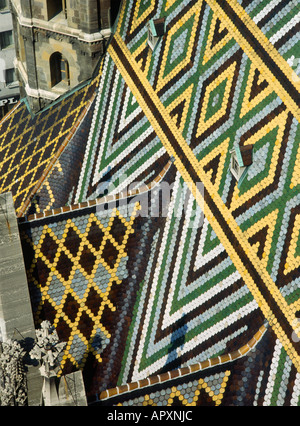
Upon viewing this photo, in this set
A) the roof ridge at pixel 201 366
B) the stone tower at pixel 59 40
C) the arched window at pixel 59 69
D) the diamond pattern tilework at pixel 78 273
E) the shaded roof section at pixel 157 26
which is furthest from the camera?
the arched window at pixel 59 69

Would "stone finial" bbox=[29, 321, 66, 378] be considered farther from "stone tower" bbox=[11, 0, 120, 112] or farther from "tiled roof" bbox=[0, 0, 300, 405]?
"stone tower" bbox=[11, 0, 120, 112]

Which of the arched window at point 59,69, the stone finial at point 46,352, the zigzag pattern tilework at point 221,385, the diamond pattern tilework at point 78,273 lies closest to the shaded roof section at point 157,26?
the arched window at point 59,69

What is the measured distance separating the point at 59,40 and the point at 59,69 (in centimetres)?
139

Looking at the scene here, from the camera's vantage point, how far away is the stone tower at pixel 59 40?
80.5 ft

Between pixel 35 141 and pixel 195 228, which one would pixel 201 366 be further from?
pixel 35 141

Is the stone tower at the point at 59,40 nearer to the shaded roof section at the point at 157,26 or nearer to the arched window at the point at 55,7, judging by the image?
the arched window at the point at 55,7

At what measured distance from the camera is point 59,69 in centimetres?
2659

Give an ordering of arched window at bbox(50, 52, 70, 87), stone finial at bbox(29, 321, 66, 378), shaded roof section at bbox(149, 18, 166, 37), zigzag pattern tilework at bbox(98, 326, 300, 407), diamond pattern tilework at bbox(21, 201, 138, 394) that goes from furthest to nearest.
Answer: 1. arched window at bbox(50, 52, 70, 87)
2. shaded roof section at bbox(149, 18, 166, 37)
3. diamond pattern tilework at bbox(21, 201, 138, 394)
4. zigzag pattern tilework at bbox(98, 326, 300, 407)
5. stone finial at bbox(29, 321, 66, 378)

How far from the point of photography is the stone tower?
24531mm

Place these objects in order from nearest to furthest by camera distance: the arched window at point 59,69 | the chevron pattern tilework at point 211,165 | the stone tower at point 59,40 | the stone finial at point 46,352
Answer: the stone finial at point 46,352
the chevron pattern tilework at point 211,165
the stone tower at point 59,40
the arched window at point 59,69

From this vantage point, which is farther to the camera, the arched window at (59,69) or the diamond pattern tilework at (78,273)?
the arched window at (59,69)

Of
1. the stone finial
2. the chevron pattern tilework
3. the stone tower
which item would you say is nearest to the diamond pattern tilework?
the chevron pattern tilework

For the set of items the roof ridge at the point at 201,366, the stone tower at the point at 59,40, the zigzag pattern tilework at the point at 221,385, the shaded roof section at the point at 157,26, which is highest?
the stone tower at the point at 59,40

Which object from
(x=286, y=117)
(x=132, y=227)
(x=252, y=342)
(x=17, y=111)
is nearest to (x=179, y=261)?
(x=132, y=227)
